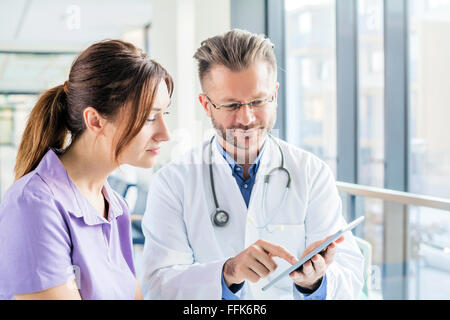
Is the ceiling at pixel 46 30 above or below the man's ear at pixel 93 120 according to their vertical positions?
above

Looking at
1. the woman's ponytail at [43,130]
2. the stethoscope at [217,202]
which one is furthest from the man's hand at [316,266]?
the woman's ponytail at [43,130]

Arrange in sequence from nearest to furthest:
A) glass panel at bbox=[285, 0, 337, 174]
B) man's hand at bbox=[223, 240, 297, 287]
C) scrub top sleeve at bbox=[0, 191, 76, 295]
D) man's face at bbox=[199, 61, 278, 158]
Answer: scrub top sleeve at bbox=[0, 191, 76, 295] → man's hand at bbox=[223, 240, 297, 287] → man's face at bbox=[199, 61, 278, 158] → glass panel at bbox=[285, 0, 337, 174]

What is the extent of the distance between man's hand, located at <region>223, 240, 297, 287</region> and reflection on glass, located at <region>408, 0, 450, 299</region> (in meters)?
0.54

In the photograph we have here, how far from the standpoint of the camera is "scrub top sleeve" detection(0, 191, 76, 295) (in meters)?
0.65

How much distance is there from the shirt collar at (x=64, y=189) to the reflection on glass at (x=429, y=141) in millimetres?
826

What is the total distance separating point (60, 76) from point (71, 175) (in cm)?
26

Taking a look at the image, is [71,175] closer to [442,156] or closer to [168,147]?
[168,147]

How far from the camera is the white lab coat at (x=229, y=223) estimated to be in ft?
2.93

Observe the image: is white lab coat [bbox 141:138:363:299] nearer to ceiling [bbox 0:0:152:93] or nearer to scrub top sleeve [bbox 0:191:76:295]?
scrub top sleeve [bbox 0:191:76:295]

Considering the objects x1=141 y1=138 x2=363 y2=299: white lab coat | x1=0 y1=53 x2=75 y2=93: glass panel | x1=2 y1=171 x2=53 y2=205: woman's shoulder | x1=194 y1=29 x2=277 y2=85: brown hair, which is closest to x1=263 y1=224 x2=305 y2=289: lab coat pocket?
x1=141 y1=138 x2=363 y2=299: white lab coat

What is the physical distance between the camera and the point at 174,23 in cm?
106

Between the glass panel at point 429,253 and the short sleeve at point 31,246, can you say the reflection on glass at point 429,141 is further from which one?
the short sleeve at point 31,246

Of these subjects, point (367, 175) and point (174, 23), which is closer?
point (174, 23)
